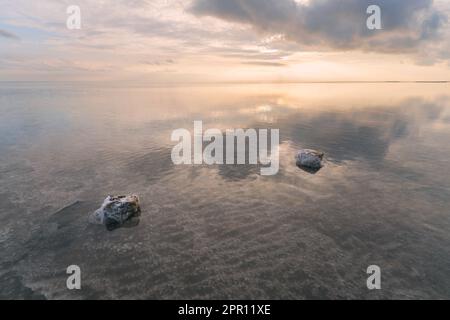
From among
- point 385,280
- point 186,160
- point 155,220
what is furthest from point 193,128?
point 385,280

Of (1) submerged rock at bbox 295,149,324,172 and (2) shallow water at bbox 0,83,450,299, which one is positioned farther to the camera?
(1) submerged rock at bbox 295,149,324,172

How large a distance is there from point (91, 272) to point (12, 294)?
3.10 metres

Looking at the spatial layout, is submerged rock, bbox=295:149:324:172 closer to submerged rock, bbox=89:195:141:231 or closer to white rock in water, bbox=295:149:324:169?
white rock in water, bbox=295:149:324:169

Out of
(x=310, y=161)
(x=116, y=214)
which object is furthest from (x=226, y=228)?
(x=310, y=161)

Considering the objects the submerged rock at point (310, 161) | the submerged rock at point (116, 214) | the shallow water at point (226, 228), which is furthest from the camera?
the submerged rock at point (310, 161)

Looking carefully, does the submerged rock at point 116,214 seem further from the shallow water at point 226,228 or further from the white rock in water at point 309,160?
the white rock in water at point 309,160

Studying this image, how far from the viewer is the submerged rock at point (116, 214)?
634 inches

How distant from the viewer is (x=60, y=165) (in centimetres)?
2594

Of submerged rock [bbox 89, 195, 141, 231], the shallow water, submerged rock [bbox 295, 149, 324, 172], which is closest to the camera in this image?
the shallow water

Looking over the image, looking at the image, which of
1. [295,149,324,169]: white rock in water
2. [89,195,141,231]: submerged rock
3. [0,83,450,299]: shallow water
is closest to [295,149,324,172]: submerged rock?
[295,149,324,169]: white rock in water

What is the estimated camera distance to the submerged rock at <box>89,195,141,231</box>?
52.8 feet

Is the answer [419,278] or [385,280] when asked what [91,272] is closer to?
[385,280]

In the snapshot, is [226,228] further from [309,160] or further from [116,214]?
[309,160]

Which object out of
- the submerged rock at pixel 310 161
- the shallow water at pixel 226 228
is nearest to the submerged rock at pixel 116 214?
the shallow water at pixel 226 228
